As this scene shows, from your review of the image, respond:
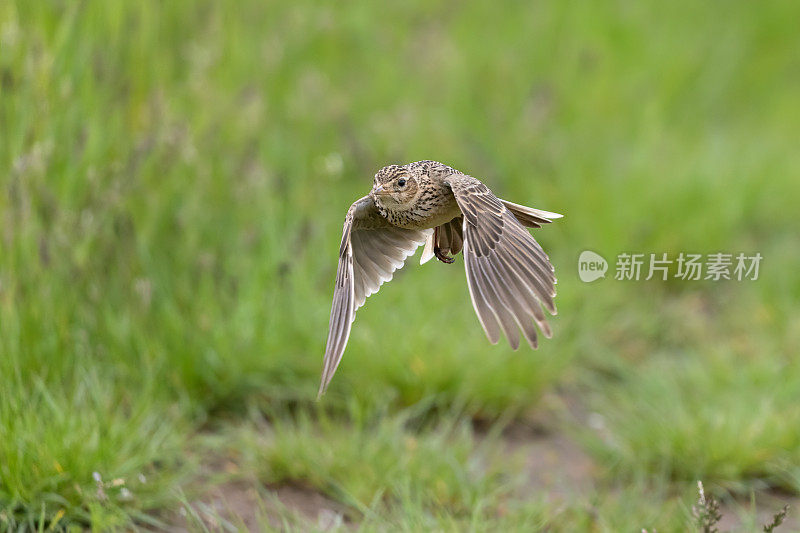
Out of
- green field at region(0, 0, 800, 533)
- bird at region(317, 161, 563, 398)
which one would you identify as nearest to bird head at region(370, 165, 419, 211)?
bird at region(317, 161, 563, 398)

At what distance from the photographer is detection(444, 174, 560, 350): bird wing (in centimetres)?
213

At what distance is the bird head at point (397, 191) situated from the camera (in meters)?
2.49

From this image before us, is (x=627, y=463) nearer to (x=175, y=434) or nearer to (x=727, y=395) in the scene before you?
(x=727, y=395)

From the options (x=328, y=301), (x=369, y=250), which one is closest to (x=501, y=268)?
(x=369, y=250)

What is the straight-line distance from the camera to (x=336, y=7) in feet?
21.0

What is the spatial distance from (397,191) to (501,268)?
377mm

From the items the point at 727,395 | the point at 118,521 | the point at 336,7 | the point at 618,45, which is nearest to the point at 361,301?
the point at 118,521

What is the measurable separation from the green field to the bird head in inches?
44.8

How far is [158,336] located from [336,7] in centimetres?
302

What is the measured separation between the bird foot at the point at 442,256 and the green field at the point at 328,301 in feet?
3.00

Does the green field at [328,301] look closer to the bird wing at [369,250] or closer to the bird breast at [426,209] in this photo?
the bird wing at [369,250]

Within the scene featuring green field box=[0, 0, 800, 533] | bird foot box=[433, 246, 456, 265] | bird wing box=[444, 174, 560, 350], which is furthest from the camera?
green field box=[0, 0, 800, 533]

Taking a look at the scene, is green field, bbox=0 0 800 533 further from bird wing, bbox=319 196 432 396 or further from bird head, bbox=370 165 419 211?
bird head, bbox=370 165 419 211

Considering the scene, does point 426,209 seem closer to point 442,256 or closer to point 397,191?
point 397,191
